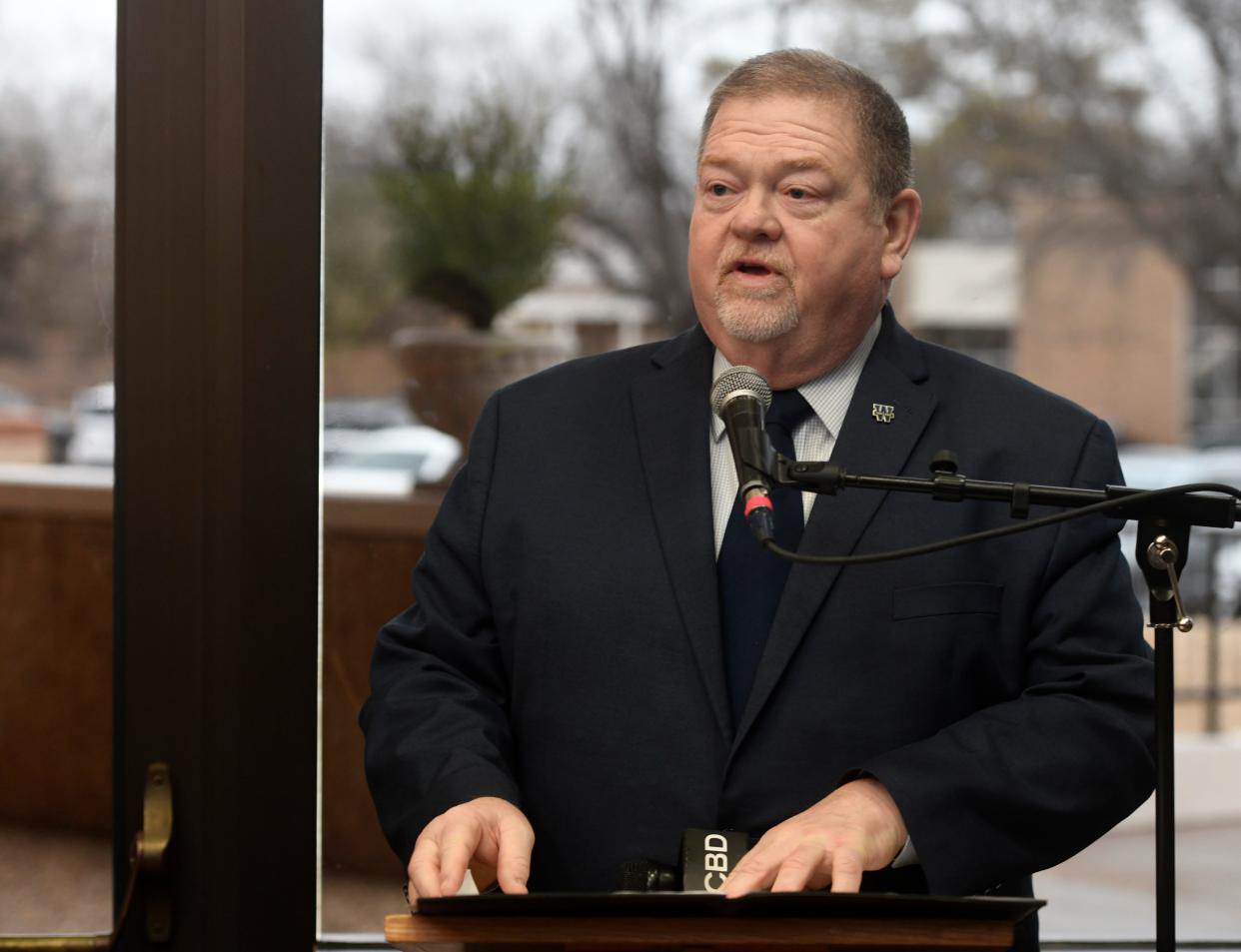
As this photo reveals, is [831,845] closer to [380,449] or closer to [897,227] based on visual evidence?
[897,227]

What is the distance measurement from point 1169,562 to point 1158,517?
0.14 feet

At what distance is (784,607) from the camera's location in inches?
67.6

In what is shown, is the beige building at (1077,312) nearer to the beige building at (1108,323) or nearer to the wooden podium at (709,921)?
the beige building at (1108,323)

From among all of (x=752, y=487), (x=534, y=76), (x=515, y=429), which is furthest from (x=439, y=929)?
(x=534, y=76)

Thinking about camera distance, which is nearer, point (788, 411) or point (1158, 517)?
point (1158, 517)

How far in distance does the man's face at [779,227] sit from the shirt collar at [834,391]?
0.17 ft

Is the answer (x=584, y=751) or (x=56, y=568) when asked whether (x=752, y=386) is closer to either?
(x=584, y=751)

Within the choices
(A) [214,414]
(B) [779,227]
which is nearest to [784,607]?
(B) [779,227]

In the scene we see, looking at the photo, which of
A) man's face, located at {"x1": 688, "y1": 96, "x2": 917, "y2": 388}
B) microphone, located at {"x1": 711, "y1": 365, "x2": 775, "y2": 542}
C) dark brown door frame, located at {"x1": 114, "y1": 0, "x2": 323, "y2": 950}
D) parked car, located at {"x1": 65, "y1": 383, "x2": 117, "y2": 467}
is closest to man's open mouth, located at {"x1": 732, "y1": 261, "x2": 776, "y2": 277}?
man's face, located at {"x1": 688, "y1": 96, "x2": 917, "y2": 388}

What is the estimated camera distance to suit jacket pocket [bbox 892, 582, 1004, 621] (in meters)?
1.72

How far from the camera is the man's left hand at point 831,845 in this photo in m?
1.43

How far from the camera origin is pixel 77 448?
2.33 m

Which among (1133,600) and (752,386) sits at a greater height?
(752,386)

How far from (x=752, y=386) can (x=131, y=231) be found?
3.58 feet
